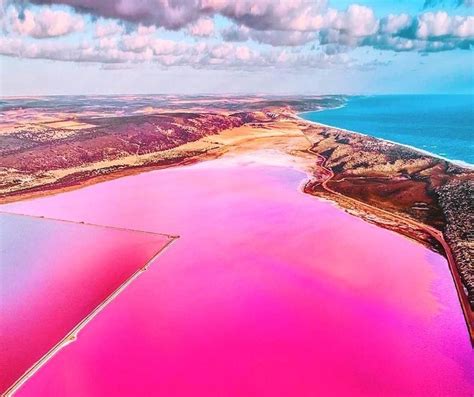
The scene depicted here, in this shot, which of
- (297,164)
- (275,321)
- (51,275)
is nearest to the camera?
(275,321)

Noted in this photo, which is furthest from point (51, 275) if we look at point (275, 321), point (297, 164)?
point (297, 164)

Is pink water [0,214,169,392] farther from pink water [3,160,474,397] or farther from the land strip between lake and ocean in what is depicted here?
the land strip between lake and ocean

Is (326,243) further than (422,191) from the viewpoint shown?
No

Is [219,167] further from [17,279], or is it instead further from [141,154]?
[17,279]

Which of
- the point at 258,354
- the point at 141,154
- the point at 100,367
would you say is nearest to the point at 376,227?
the point at 258,354

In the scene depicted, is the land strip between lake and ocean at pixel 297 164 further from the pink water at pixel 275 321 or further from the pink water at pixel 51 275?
the pink water at pixel 51 275

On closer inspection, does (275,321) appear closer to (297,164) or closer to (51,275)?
(51,275)
